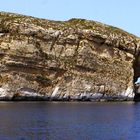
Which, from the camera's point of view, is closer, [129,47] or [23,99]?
[23,99]

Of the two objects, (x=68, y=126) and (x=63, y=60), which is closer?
(x=68, y=126)

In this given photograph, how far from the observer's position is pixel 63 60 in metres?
145

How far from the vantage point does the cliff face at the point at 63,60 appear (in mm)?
137375

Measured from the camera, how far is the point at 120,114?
103000 millimetres

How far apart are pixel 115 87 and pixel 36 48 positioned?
26.0m

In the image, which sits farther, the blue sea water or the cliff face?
the cliff face

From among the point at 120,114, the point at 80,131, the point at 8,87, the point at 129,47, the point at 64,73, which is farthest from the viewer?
the point at 129,47

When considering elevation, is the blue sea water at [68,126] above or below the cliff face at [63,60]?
below

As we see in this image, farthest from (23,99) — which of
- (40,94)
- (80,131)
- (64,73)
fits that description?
(80,131)

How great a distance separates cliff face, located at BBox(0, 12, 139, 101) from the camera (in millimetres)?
137375

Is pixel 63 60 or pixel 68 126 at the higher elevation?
pixel 63 60

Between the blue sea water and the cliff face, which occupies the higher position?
the cliff face

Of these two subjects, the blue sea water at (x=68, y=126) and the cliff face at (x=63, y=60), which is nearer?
the blue sea water at (x=68, y=126)

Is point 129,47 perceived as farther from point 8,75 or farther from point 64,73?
point 8,75
